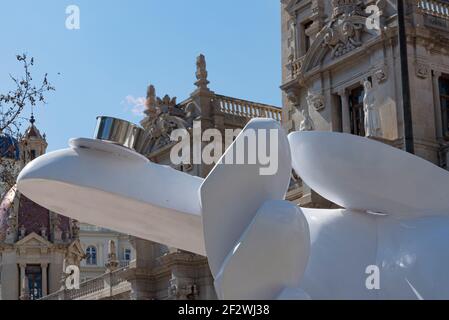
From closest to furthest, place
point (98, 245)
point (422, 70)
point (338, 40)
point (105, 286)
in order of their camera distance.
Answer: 1. point (422, 70)
2. point (338, 40)
3. point (105, 286)
4. point (98, 245)

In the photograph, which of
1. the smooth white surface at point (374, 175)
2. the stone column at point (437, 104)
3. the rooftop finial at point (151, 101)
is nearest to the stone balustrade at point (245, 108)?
the rooftop finial at point (151, 101)

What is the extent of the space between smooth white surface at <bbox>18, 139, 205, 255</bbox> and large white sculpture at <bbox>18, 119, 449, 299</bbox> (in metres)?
0.01

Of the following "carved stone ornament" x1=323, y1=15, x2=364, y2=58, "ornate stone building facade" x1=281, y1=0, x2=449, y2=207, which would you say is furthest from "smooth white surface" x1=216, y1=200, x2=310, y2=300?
"carved stone ornament" x1=323, y1=15, x2=364, y2=58

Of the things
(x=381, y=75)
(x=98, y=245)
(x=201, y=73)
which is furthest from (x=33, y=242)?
(x=381, y=75)

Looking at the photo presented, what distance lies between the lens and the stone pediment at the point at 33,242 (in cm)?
6375

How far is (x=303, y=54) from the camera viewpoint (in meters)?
31.2

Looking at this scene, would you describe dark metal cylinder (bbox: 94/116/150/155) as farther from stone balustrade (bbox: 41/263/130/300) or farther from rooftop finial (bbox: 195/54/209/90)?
stone balustrade (bbox: 41/263/130/300)

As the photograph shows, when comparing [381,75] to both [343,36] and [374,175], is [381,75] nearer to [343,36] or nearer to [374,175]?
[343,36]

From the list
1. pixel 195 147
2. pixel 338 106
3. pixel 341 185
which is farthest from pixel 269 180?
pixel 195 147

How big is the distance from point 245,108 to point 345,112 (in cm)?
772

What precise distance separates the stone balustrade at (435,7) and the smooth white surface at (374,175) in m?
17.1

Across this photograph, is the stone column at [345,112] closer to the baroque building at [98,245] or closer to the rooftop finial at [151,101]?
the rooftop finial at [151,101]

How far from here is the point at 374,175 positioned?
11477 mm
